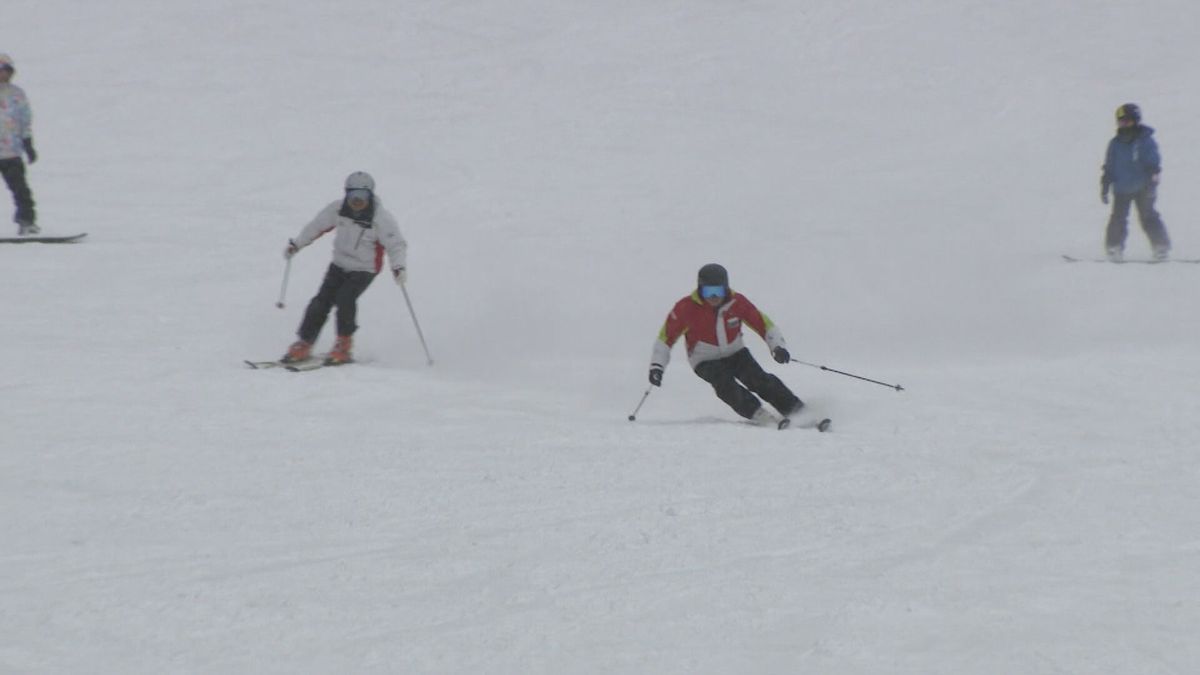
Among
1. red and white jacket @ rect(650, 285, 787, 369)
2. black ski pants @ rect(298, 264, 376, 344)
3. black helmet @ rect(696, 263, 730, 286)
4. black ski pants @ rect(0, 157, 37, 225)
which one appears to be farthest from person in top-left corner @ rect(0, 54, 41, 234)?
black helmet @ rect(696, 263, 730, 286)

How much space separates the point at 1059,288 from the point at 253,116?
13.2 meters

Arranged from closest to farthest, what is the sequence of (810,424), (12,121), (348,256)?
1. (810,424)
2. (348,256)
3. (12,121)

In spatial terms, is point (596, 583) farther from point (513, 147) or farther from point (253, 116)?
point (253, 116)

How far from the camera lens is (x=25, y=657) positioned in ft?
15.1

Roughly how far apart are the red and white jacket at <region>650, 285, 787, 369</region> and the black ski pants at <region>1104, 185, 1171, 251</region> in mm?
6322

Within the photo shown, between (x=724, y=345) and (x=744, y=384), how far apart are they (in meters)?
0.31

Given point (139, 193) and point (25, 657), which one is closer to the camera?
point (25, 657)

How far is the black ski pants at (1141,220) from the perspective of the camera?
13898 mm

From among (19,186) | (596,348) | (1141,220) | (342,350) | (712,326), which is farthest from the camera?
(1141,220)

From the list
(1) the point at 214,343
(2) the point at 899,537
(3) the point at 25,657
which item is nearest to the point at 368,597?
(3) the point at 25,657

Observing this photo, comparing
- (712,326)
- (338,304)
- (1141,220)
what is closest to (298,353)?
(338,304)

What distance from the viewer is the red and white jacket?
943 cm

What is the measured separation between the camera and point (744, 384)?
953cm

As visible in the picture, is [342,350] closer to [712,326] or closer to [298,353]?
[298,353]
